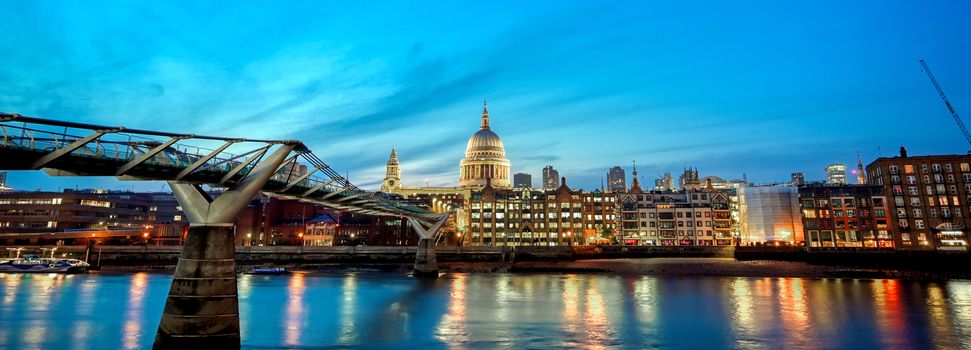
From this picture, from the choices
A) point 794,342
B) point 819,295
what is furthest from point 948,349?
point 819,295

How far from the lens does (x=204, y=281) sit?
22.0 meters

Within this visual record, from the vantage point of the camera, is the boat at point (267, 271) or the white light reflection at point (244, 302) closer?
the white light reflection at point (244, 302)

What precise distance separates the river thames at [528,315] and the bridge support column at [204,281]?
5915mm

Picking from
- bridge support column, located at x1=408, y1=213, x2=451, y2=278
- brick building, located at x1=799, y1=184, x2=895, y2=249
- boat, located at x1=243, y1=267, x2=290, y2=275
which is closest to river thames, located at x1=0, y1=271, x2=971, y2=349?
bridge support column, located at x1=408, y1=213, x2=451, y2=278

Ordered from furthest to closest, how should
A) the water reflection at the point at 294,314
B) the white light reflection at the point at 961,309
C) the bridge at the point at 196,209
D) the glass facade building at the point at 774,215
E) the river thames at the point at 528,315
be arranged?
the glass facade building at the point at 774,215 < the water reflection at the point at 294,314 < the white light reflection at the point at 961,309 < the river thames at the point at 528,315 < the bridge at the point at 196,209

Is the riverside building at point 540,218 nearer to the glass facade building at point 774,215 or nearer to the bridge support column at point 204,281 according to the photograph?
the glass facade building at point 774,215

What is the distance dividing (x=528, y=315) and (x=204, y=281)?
74.5ft

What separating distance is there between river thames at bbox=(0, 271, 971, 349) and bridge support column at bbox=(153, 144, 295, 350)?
233 inches

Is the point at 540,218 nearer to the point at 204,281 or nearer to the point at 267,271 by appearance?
the point at 267,271

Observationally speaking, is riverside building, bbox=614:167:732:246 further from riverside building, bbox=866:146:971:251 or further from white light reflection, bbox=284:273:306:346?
white light reflection, bbox=284:273:306:346

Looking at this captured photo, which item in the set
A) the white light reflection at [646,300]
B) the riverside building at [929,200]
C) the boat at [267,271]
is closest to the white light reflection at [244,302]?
the boat at [267,271]

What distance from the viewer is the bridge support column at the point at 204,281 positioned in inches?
858

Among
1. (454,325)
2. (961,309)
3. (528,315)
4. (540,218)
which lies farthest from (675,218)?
(454,325)

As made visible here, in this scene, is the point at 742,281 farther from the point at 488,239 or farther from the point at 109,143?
the point at 488,239
